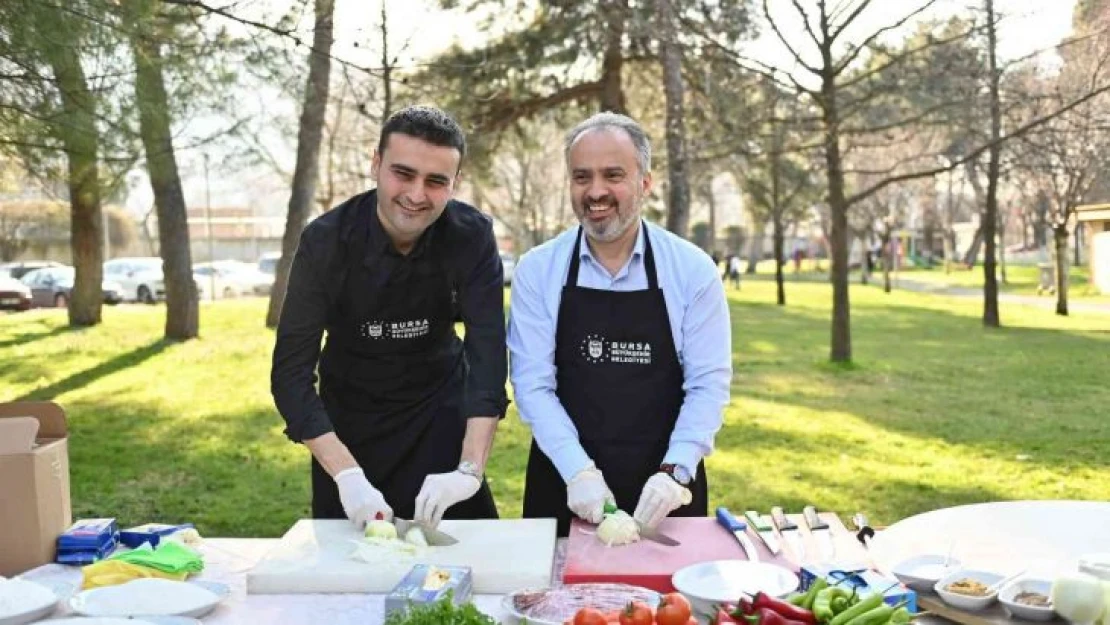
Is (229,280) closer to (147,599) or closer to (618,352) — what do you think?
(618,352)

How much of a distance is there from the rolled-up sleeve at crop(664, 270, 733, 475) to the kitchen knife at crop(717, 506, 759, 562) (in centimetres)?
25

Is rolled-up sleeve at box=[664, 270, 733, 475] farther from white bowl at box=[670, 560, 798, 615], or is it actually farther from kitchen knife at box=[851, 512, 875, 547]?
white bowl at box=[670, 560, 798, 615]

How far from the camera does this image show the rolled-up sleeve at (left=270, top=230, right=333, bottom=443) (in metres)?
2.66

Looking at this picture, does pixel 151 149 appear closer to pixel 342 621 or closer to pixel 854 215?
pixel 342 621

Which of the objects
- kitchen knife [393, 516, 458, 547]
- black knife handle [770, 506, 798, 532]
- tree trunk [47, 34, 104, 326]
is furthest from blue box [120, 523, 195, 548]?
tree trunk [47, 34, 104, 326]

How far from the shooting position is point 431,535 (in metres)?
2.31

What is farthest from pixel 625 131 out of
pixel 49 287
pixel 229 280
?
pixel 229 280

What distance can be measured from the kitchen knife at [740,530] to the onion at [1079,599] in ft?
1.85

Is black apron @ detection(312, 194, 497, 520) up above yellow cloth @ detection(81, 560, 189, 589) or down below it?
above

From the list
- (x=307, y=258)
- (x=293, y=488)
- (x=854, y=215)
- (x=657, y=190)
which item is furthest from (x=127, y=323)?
(x=854, y=215)

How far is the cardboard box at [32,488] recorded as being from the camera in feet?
7.55

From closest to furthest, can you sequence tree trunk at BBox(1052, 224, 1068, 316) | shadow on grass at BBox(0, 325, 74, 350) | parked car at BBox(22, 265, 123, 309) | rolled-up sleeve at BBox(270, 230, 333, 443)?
rolled-up sleeve at BBox(270, 230, 333, 443)
shadow on grass at BBox(0, 325, 74, 350)
tree trunk at BBox(1052, 224, 1068, 316)
parked car at BBox(22, 265, 123, 309)

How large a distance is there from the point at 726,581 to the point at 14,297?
78.9ft

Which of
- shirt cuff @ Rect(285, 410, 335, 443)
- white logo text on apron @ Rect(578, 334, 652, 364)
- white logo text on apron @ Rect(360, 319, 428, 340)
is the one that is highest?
white logo text on apron @ Rect(360, 319, 428, 340)
